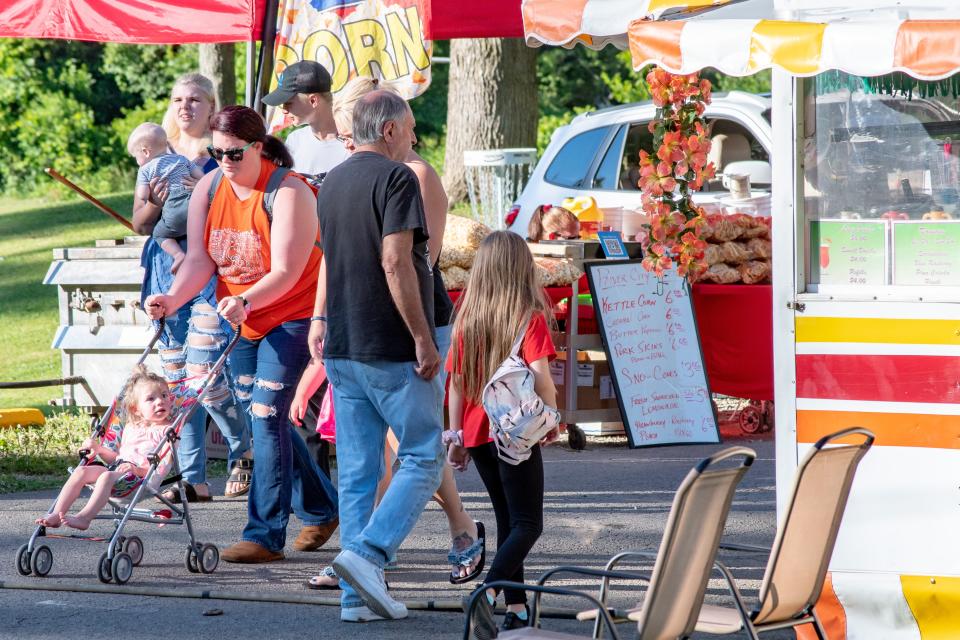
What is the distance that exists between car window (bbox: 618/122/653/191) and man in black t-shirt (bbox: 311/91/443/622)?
21.6ft

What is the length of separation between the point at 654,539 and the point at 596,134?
604 cm

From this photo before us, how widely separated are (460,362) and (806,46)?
1661 millimetres

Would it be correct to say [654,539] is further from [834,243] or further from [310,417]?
[834,243]

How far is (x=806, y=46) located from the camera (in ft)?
15.3

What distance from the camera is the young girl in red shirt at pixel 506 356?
5.19 metres

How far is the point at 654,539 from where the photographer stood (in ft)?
22.7

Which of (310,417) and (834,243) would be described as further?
(310,417)

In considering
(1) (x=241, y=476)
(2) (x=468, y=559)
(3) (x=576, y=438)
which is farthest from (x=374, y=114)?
(3) (x=576, y=438)

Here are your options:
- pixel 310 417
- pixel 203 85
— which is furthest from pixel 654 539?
pixel 203 85

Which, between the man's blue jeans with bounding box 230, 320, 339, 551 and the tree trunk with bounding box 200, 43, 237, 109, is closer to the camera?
the man's blue jeans with bounding box 230, 320, 339, 551

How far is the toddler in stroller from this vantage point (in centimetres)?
612

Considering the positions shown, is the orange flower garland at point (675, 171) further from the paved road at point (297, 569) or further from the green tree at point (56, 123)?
the green tree at point (56, 123)

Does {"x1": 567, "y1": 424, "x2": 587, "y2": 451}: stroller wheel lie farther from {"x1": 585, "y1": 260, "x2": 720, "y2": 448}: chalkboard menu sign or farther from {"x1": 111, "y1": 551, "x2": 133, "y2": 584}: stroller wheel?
{"x1": 111, "y1": 551, "x2": 133, "y2": 584}: stroller wheel

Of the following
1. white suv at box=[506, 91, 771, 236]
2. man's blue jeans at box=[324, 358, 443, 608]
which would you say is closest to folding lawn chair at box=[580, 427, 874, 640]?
man's blue jeans at box=[324, 358, 443, 608]
